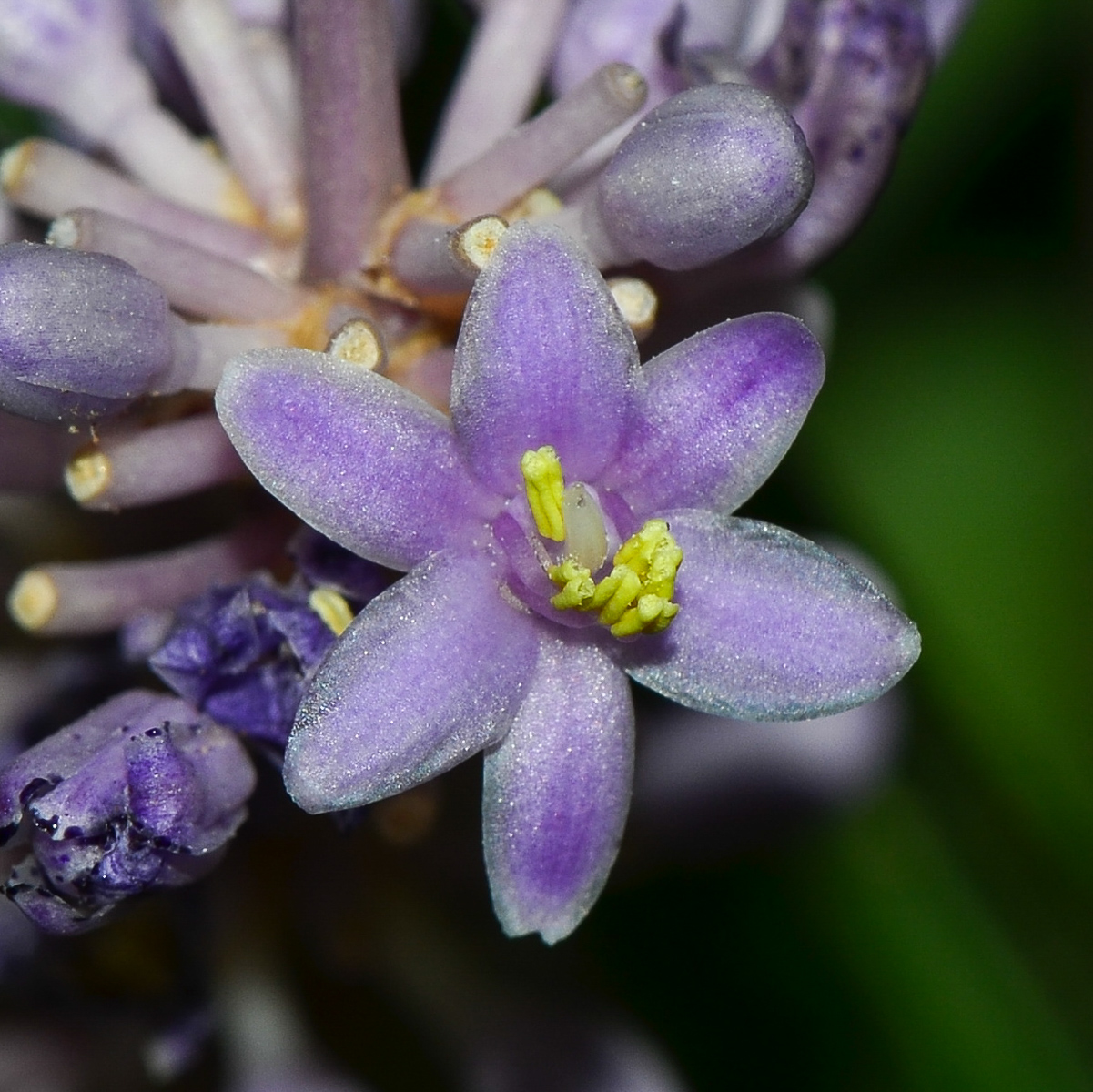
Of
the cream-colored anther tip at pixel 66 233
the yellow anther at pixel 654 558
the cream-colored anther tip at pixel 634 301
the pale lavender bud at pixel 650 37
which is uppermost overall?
the pale lavender bud at pixel 650 37

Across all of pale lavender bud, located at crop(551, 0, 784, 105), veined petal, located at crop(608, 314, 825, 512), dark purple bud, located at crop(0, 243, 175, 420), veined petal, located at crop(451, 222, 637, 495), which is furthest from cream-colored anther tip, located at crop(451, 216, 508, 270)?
pale lavender bud, located at crop(551, 0, 784, 105)

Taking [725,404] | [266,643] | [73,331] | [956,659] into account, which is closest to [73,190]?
[73,331]

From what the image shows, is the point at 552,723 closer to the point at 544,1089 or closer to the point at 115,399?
the point at 115,399

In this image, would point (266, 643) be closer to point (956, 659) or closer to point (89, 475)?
point (89, 475)

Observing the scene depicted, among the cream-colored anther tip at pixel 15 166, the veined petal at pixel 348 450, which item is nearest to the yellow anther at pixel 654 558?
the veined petal at pixel 348 450

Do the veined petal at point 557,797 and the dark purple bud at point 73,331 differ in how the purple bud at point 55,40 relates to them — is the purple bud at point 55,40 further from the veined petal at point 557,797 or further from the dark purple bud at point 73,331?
the veined petal at point 557,797

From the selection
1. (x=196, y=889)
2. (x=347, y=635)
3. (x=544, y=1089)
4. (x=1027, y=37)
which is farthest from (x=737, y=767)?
(x=1027, y=37)
